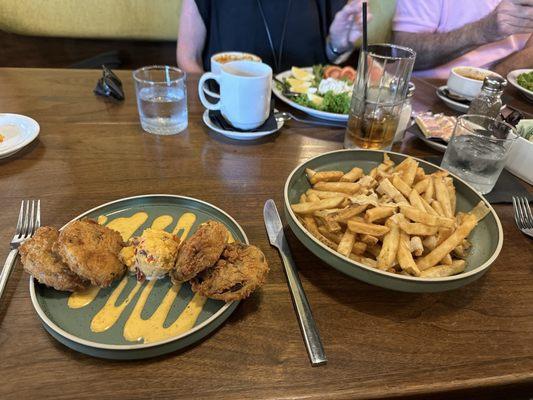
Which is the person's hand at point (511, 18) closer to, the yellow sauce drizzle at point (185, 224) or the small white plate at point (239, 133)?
the small white plate at point (239, 133)

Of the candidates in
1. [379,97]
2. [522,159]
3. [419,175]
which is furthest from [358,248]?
[522,159]

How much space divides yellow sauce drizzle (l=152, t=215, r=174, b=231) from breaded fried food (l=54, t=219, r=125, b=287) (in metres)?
0.14

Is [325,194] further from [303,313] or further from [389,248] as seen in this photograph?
[303,313]

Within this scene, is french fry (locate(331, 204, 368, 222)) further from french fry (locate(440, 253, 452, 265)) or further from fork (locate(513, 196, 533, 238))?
fork (locate(513, 196, 533, 238))

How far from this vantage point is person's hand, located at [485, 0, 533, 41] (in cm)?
241

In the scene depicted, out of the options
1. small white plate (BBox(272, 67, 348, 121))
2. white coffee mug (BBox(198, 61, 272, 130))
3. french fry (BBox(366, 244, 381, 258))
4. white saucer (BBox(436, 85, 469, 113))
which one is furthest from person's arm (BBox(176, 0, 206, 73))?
french fry (BBox(366, 244, 381, 258))

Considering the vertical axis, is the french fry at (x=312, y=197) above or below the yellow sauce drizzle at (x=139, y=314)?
above

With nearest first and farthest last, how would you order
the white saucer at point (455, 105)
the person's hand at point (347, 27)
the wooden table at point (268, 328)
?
the wooden table at point (268, 328) → the white saucer at point (455, 105) → the person's hand at point (347, 27)

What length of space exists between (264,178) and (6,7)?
9.04 feet

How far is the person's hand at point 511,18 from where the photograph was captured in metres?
2.41

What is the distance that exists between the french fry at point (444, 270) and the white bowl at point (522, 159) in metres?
0.69

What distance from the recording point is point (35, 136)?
1291mm

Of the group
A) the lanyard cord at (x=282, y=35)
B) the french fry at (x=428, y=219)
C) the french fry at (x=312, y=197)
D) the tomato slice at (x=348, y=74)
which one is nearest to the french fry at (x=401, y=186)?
the french fry at (x=428, y=219)

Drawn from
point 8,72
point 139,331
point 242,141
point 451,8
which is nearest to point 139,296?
point 139,331
